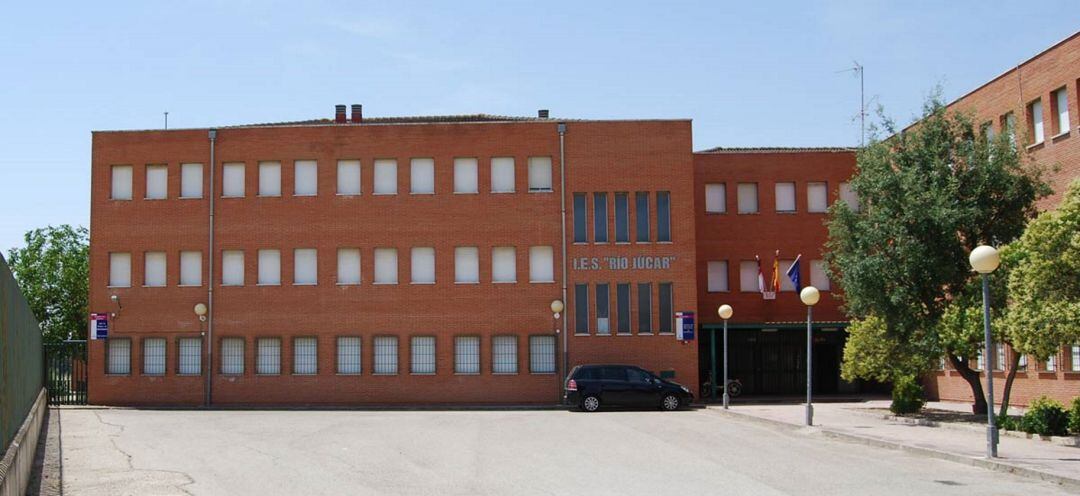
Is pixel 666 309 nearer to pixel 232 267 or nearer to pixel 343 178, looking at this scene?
pixel 343 178

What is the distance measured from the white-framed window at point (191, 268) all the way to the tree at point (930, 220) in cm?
2392

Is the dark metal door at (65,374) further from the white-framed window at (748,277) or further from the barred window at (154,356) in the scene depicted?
the white-framed window at (748,277)

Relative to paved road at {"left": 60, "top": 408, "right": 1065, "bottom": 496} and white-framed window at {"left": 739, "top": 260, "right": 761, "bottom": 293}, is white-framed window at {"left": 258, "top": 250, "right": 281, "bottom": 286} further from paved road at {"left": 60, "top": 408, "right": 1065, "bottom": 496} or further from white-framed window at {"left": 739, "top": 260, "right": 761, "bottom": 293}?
white-framed window at {"left": 739, "top": 260, "right": 761, "bottom": 293}

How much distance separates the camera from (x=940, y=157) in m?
28.2

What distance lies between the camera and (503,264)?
4084cm

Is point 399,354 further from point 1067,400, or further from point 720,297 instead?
point 1067,400

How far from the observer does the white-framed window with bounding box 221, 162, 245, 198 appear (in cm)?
4175

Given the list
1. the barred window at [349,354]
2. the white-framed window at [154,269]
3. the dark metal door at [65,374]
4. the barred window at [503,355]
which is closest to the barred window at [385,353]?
the barred window at [349,354]

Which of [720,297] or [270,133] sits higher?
[270,133]

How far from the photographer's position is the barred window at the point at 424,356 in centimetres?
4059

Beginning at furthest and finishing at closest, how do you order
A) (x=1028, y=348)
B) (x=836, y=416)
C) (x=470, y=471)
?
(x=836, y=416) → (x=1028, y=348) → (x=470, y=471)

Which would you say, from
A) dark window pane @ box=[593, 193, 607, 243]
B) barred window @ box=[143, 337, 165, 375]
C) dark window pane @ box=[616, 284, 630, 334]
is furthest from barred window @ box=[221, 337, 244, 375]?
dark window pane @ box=[616, 284, 630, 334]

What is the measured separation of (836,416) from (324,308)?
1918 cm

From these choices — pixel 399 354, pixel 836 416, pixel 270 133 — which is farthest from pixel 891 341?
pixel 270 133
